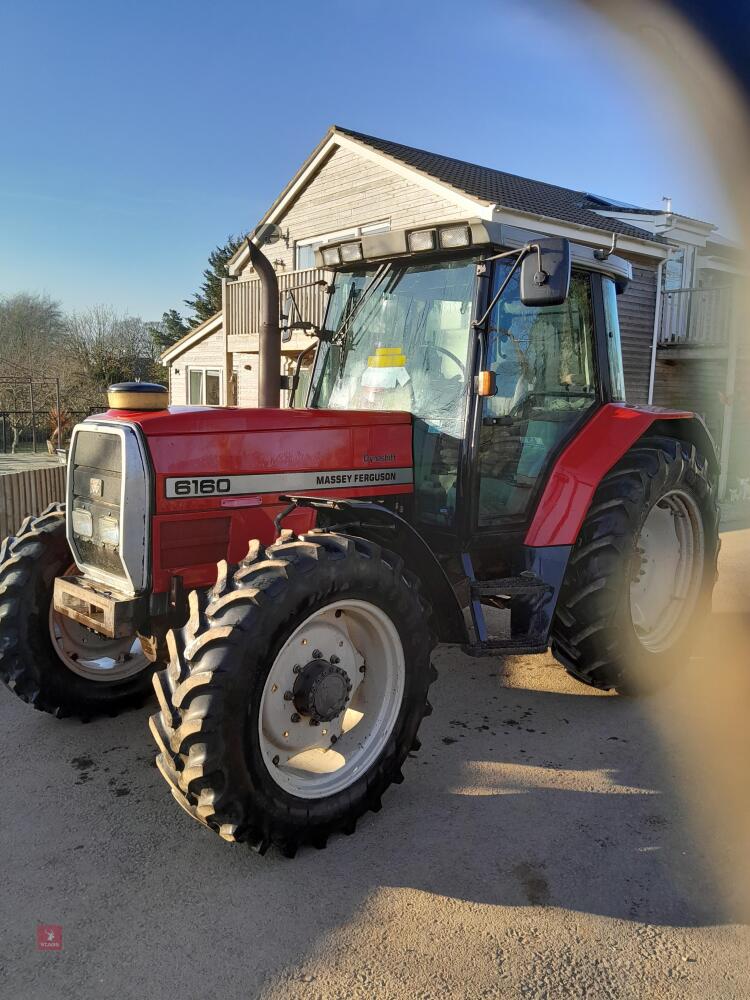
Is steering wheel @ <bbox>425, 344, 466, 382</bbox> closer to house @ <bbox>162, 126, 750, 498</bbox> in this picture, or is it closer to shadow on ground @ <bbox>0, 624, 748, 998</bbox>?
shadow on ground @ <bbox>0, 624, 748, 998</bbox>

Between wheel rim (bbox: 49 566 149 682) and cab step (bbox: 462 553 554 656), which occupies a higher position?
cab step (bbox: 462 553 554 656)

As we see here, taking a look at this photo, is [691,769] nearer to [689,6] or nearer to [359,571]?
[359,571]

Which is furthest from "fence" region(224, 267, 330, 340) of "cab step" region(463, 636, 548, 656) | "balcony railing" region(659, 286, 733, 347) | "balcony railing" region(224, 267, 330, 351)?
"cab step" region(463, 636, 548, 656)

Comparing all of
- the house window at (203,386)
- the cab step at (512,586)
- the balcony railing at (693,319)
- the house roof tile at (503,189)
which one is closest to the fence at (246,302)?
the house roof tile at (503,189)

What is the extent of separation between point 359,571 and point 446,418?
1.17 m

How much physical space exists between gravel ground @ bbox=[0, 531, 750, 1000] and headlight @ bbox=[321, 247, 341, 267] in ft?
7.96

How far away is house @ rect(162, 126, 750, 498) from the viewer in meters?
13.1

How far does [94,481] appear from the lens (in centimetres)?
309

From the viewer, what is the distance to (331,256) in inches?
156

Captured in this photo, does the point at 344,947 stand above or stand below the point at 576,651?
below

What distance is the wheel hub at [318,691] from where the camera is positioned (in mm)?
2766

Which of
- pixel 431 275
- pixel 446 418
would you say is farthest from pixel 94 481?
pixel 431 275

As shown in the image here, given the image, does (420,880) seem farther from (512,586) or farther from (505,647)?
(512,586)

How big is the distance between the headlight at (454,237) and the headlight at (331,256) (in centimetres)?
65
